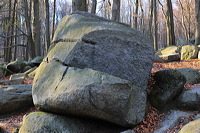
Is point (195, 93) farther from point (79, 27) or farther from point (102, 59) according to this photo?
point (79, 27)

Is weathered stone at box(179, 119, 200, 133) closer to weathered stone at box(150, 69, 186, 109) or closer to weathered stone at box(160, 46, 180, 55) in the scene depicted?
weathered stone at box(150, 69, 186, 109)

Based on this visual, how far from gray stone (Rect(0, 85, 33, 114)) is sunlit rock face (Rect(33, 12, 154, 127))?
1.99 metres

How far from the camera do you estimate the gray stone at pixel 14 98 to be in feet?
20.9

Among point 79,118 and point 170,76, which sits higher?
point 170,76

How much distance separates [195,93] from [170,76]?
782 mm

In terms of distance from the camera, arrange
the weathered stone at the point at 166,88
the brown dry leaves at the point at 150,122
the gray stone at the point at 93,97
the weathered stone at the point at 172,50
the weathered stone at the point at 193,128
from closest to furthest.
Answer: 1. the weathered stone at the point at 193,128
2. the gray stone at the point at 93,97
3. the brown dry leaves at the point at 150,122
4. the weathered stone at the point at 166,88
5. the weathered stone at the point at 172,50

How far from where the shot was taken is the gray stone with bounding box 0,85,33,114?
6.37 m

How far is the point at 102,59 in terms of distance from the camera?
15.9 feet

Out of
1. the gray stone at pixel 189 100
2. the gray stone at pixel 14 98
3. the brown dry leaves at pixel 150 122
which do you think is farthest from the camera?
the gray stone at pixel 14 98

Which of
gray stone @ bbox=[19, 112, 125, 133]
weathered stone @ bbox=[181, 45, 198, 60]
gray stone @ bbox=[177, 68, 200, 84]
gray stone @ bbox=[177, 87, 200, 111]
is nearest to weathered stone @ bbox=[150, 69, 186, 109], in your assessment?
gray stone @ bbox=[177, 87, 200, 111]

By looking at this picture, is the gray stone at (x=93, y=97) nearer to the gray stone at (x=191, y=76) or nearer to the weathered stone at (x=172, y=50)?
the gray stone at (x=191, y=76)

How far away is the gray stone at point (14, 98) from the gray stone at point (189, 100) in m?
4.81

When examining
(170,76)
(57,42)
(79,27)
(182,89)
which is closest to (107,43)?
(79,27)

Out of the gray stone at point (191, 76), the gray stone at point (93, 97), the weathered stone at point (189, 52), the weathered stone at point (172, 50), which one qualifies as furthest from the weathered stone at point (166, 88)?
the weathered stone at point (172, 50)
